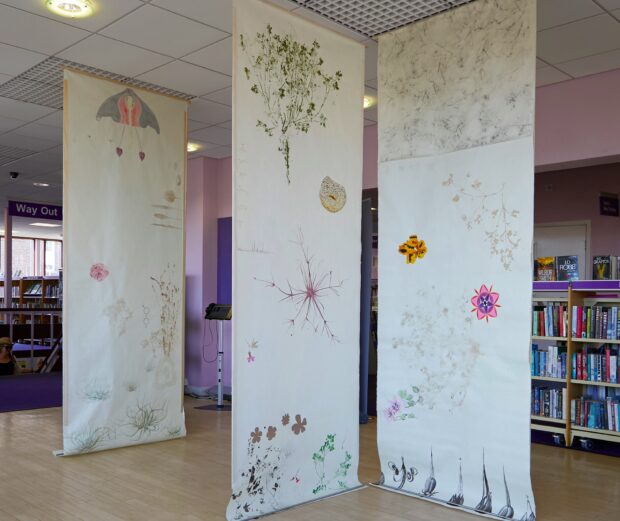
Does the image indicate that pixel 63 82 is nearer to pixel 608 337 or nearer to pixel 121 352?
pixel 121 352

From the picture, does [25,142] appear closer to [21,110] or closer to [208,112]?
[21,110]

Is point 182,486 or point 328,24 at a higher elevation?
point 328,24

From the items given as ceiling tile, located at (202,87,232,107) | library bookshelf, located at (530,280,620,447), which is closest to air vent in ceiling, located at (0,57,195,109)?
ceiling tile, located at (202,87,232,107)

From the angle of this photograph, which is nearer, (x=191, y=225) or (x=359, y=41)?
(x=359, y=41)

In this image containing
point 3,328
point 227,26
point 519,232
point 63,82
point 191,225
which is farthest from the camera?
point 3,328

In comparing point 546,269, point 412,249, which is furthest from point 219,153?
point 412,249

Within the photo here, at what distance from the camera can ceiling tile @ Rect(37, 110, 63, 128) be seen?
630 centimetres

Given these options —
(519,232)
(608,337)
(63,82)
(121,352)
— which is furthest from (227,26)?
(608,337)

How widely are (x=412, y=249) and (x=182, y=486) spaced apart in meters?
2.22

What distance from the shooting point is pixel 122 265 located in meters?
5.36

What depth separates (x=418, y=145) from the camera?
4031 mm

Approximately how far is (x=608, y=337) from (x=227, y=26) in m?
3.92

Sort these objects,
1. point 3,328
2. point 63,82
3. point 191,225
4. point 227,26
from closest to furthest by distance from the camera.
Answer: point 227,26
point 63,82
point 191,225
point 3,328

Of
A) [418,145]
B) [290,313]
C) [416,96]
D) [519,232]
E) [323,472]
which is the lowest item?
[323,472]
